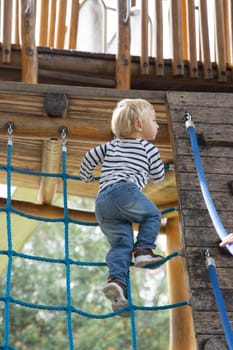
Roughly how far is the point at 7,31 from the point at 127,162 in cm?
111

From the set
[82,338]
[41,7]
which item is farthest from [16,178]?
[82,338]

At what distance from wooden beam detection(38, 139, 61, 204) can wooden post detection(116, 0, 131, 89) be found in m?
0.44

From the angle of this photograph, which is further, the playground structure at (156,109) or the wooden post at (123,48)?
the wooden post at (123,48)

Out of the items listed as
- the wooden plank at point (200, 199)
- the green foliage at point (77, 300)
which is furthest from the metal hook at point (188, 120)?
the green foliage at point (77, 300)

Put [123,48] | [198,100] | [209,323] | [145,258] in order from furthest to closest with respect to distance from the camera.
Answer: [123,48] < [198,100] < [145,258] < [209,323]

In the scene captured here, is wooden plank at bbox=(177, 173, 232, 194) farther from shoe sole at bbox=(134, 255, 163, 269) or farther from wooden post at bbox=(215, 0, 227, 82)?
wooden post at bbox=(215, 0, 227, 82)

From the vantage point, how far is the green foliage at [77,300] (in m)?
10.6

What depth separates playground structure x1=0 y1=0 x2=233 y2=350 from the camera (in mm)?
2879

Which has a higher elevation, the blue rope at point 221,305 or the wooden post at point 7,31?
the wooden post at point 7,31

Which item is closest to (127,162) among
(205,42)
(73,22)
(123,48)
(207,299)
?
(207,299)

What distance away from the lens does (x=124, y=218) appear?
291cm

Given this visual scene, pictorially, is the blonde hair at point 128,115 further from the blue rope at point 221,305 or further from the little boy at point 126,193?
the blue rope at point 221,305

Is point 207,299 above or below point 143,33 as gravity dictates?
below

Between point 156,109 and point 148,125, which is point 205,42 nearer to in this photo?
point 156,109
